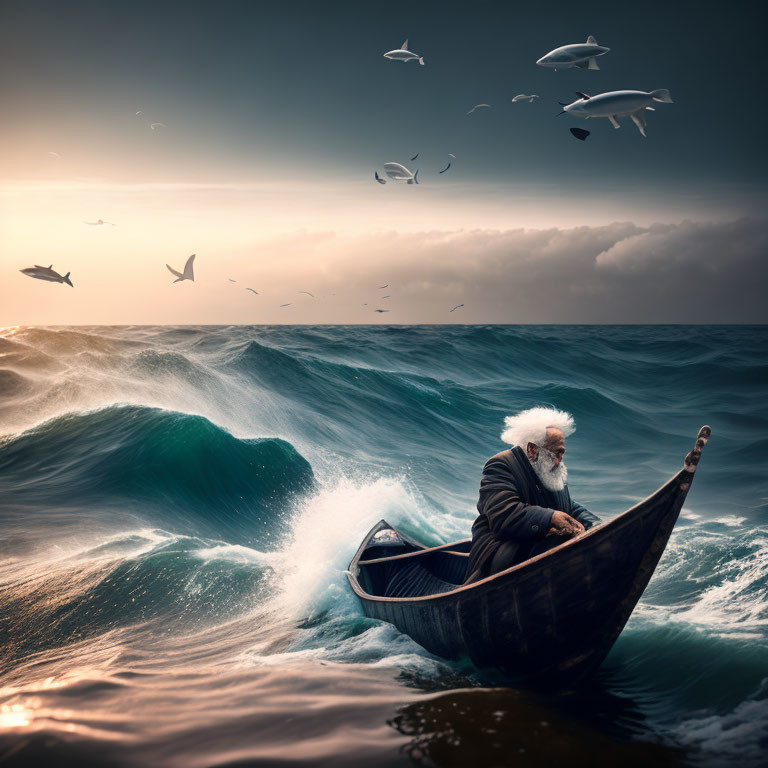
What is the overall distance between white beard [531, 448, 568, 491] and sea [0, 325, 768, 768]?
1.58m

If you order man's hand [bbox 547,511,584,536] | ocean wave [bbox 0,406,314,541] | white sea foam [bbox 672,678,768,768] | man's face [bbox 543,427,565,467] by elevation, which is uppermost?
ocean wave [bbox 0,406,314,541]

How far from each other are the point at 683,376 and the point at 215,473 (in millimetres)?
25963

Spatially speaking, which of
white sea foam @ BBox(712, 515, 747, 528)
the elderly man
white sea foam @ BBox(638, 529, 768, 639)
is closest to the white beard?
the elderly man

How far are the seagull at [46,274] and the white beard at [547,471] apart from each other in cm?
839

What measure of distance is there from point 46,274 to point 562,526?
953 cm

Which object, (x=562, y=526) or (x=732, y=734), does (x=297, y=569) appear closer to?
(x=562, y=526)

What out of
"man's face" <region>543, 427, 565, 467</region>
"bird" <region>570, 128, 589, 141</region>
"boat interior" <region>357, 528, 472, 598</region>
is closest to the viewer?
"man's face" <region>543, 427, 565, 467</region>

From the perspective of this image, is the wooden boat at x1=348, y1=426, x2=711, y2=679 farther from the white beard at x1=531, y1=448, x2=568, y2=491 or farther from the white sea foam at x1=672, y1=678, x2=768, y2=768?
the white beard at x1=531, y1=448, x2=568, y2=491

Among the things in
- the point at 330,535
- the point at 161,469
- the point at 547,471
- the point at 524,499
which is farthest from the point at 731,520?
the point at 161,469

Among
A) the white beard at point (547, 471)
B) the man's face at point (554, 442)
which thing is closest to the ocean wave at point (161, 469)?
the white beard at point (547, 471)

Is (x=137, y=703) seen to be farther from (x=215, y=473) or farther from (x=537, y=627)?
(x=215, y=473)

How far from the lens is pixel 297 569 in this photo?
8625 mm

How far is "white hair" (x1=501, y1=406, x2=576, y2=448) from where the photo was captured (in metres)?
4.95

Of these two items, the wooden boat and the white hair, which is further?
the white hair
